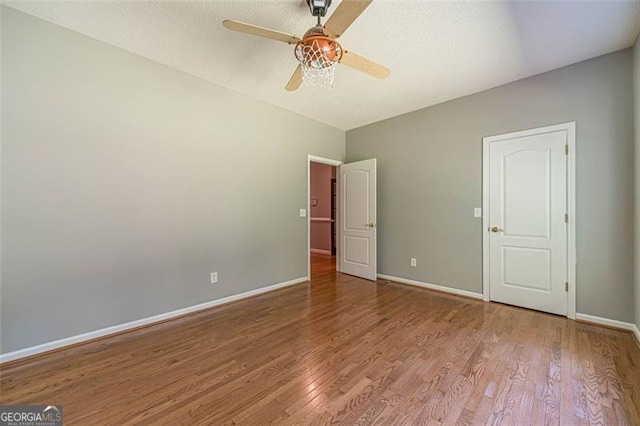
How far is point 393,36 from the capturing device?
2.21 metres

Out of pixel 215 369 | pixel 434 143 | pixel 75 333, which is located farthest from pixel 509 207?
pixel 75 333

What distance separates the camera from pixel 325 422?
1.42 meters

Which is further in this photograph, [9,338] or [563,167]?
[563,167]

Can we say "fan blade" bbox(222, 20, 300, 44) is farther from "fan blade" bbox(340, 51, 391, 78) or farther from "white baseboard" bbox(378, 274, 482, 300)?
"white baseboard" bbox(378, 274, 482, 300)

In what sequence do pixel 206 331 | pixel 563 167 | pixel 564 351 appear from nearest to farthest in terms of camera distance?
1. pixel 564 351
2. pixel 206 331
3. pixel 563 167

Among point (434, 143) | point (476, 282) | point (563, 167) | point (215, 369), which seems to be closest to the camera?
point (215, 369)

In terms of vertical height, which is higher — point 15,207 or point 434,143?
point 434,143

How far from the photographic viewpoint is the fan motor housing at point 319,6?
179 centimetres

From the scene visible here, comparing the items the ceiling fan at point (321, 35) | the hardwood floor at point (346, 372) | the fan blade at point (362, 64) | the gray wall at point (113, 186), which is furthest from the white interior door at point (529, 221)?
the gray wall at point (113, 186)


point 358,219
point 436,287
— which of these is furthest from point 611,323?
point 358,219

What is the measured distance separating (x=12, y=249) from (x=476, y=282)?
461cm

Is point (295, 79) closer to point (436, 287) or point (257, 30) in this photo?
point (257, 30)

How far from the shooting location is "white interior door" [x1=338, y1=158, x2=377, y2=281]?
4246mm

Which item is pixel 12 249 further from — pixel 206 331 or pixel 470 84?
pixel 470 84
